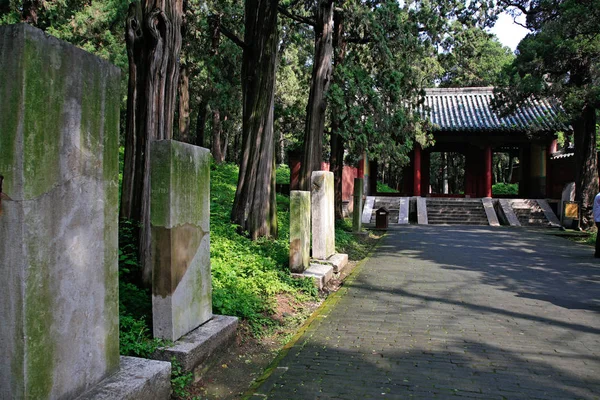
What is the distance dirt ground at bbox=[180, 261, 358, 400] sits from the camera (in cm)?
359

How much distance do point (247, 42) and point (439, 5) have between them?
22.4 feet

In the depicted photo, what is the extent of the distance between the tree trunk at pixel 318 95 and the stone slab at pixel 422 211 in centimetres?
918

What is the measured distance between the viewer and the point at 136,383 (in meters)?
2.79

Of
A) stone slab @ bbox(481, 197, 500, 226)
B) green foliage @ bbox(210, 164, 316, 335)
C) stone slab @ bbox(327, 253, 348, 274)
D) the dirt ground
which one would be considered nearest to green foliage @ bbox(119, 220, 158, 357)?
the dirt ground

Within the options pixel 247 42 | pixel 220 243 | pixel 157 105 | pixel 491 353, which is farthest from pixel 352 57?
pixel 491 353

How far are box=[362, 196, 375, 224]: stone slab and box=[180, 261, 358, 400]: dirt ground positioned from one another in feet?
46.5

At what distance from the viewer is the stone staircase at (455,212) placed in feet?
66.0

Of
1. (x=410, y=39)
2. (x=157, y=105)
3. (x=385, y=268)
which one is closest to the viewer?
(x=157, y=105)

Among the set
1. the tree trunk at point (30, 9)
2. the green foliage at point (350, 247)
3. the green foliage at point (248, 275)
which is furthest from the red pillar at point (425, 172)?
the tree trunk at point (30, 9)

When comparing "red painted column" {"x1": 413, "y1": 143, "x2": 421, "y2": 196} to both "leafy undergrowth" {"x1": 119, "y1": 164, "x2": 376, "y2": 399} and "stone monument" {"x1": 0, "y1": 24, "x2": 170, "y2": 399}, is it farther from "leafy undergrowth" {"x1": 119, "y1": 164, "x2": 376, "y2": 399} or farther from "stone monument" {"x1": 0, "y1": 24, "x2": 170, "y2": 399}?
"stone monument" {"x1": 0, "y1": 24, "x2": 170, "y2": 399}

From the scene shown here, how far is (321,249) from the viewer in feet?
26.1

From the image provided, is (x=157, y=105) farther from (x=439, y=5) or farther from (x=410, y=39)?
(x=439, y=5)

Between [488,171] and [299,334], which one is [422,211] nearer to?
[488,171]

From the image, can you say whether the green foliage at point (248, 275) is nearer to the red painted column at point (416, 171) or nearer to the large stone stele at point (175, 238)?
the large stone stele at point (175, 238)
